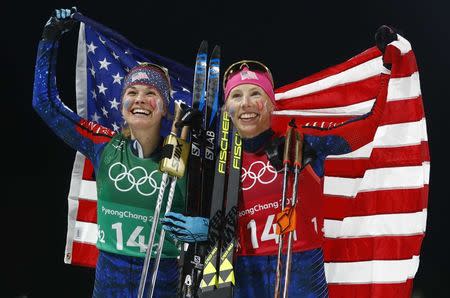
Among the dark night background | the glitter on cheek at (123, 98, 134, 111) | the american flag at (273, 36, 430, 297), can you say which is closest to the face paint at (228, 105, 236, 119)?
the glitter on cheek at (123, 98, 134, 111)

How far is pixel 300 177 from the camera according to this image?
118 inches

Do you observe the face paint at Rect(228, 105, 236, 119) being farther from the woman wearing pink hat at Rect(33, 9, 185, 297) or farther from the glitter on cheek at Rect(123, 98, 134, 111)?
the glitter on cheek at Rect(123, 98, 134, 111)

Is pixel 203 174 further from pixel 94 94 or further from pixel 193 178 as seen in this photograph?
pixel 94 94

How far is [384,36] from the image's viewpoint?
2.95 meters

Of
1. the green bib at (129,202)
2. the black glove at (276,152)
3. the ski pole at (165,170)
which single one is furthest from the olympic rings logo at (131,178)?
the black glove at (276,152)

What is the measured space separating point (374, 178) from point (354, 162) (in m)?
0.18

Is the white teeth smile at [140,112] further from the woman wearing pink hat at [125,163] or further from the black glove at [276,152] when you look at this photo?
the black glove at [276,152]

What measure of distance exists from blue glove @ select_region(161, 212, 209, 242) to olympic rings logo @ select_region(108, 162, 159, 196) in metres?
0.24

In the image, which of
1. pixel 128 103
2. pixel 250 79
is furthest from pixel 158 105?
pixel 250 79

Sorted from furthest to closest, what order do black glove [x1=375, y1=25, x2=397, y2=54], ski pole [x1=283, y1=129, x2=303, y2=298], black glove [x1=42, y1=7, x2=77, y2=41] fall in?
black glove [x1=42, y1=7, x2=77, y2=41] → black glove [x1=375, y1=25, x2=397, y2=54] → ski pole [x1=283, y1=129, x2=303, y2=298]

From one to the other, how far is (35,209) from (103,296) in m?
2.19

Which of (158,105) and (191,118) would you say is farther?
(158,105)

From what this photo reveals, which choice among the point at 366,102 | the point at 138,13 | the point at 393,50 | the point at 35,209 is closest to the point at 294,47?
the point at 138,13

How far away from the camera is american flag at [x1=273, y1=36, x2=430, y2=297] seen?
3.19 m
